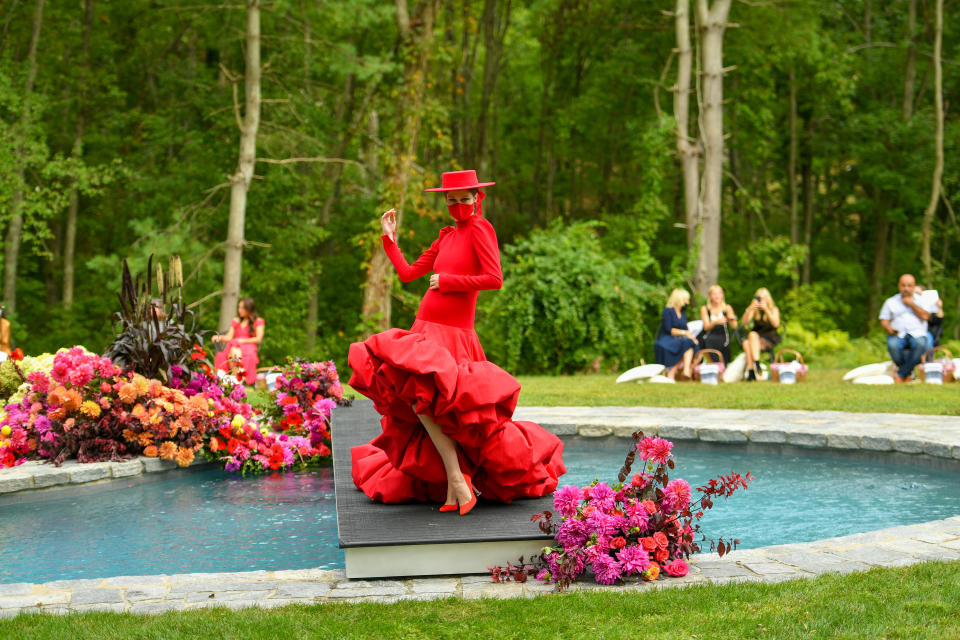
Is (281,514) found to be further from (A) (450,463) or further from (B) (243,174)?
(B) (243,174)

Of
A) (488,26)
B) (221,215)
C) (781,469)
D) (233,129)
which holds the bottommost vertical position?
(781,469)

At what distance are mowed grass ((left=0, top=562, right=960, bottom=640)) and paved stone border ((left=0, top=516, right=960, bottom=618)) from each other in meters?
0.15

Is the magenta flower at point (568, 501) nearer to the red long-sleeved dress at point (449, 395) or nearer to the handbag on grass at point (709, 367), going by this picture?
the red long-sleeved dress at point (449, 395)

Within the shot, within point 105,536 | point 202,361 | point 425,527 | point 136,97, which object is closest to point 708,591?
point 425,527

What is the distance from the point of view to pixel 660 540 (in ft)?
14.0

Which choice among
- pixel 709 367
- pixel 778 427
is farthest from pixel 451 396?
pixel 709 367

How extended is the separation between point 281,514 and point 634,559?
2.87 meters

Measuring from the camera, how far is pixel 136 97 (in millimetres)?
23969

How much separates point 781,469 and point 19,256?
68.3ft

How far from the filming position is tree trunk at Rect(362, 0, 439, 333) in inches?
674

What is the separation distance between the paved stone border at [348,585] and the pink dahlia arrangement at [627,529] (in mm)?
73

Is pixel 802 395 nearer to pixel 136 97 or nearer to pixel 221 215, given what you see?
pixel 221 215

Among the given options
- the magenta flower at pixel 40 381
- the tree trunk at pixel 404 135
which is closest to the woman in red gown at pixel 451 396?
the magenta flower at pixel 40 381

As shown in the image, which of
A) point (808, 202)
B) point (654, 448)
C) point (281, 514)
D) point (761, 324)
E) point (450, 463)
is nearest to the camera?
point (654, 448)
